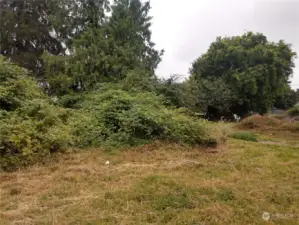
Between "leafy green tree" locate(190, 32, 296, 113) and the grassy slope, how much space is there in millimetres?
12471

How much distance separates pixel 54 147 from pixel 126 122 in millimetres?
1776

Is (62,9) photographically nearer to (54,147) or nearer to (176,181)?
(54,147)

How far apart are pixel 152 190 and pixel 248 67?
15849 millimetres

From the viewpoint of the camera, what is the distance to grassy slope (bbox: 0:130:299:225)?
2.82 m

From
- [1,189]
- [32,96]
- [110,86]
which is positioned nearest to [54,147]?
[1,189]

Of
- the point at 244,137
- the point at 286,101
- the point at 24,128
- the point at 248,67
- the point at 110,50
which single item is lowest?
the point at 244,137

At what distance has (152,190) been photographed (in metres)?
3.51

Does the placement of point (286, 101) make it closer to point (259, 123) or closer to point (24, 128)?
point (259, 123)

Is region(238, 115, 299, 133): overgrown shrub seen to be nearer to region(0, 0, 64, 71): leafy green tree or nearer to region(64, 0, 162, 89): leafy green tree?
region(64, 0, 162, 89): leafy green tree

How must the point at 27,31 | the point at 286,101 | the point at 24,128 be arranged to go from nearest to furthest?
the point at 24,128 < the point at 27,31 < the point at 286,101

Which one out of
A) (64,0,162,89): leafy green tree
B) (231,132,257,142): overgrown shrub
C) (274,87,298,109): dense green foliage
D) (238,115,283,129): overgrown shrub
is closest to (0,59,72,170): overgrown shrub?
(64,0,162,89): leafy green tree

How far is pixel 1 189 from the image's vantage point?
367cm

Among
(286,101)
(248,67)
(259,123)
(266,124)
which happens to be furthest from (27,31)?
(286,101)

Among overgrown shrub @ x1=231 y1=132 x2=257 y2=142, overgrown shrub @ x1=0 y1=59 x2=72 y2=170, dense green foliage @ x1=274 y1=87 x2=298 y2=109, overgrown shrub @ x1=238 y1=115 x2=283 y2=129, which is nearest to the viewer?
overgrown shrub @ x1=0 y1=59 x2=72 y2=170
